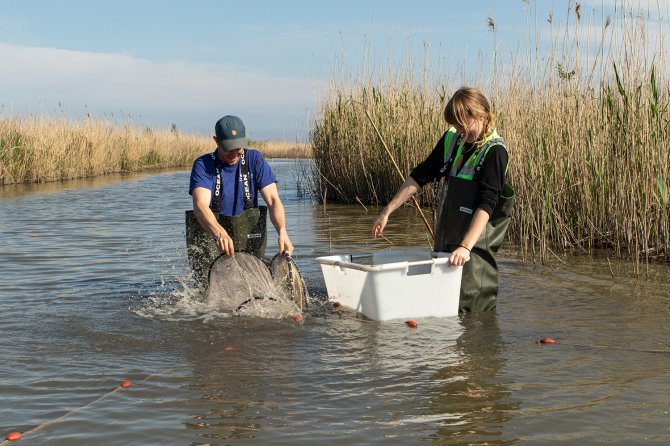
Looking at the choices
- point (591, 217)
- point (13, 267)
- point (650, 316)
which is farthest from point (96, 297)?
point (591, 217)

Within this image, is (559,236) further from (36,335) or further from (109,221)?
(109,221)

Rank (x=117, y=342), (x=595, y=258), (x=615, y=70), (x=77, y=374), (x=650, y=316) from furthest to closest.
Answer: (x=595, y=258) < (x=615, y=70) < (x=650, y=316) < (x=117, y=342) < (x=77, y=374)

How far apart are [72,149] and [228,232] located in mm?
18981

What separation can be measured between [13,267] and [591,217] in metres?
5.76

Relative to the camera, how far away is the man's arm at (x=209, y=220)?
17.9 feet

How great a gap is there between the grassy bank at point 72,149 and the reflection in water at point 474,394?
34.9ft

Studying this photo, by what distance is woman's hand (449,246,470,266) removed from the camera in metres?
4.98

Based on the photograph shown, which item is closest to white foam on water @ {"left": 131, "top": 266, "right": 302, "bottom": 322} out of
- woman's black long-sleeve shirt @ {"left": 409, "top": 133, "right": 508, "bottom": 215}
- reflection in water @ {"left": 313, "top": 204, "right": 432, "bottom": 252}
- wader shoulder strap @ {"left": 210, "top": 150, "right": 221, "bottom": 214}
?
wader shoulder strap @ {"left": 210, "top": 150, "right": 221, "bottom": 214}

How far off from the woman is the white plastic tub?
0.55ft

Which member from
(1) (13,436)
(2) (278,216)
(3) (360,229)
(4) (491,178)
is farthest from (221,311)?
(3) (360,229)

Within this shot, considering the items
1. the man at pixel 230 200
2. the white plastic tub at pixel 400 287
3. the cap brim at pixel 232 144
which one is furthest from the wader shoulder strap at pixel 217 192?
the white plastic tub at pixel 400 287

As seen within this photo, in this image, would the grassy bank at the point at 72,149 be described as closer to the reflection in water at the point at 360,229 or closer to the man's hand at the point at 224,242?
the reflection in water at the point at 360,229

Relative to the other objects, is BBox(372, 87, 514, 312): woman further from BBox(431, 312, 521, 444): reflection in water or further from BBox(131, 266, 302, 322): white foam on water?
BBox(131, 266, 302, 322): white foam on water

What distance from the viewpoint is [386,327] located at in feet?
17.1
